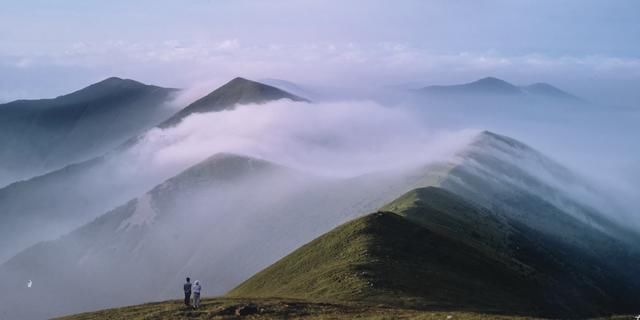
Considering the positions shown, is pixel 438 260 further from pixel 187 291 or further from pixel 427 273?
pixel 187 291

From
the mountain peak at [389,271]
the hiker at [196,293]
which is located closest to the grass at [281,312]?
the hiker at [196,293]

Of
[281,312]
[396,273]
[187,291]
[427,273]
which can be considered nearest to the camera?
[281,312]

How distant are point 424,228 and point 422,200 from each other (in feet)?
131

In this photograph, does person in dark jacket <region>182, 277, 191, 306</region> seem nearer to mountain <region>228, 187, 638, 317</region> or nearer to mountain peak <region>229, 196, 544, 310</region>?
mountain <region>228, 187, 638, 317</region>

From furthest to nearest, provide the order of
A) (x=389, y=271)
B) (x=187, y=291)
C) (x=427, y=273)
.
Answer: (x=427, y=273) → (x=389, y=271) → (x=187, y=291)

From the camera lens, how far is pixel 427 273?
72.6 meters

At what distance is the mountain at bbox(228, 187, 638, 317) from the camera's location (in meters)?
65.3

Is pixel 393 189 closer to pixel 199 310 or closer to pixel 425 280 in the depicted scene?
pixel 425 280

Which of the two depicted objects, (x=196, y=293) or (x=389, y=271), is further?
(x=389, y=271)

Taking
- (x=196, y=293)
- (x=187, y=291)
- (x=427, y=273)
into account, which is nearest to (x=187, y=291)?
(x=187, y=291)

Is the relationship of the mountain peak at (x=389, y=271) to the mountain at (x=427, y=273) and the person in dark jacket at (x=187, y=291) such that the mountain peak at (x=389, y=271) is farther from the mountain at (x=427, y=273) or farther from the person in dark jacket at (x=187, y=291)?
the person in dark jacket at (x=187, y=291)

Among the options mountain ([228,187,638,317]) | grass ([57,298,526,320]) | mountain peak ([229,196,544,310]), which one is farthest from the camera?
mountain ([228,187,638,317])

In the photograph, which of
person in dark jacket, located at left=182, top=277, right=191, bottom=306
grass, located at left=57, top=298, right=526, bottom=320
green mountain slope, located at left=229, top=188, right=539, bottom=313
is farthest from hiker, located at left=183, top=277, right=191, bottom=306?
green mountain slope, located at left=229, top=188, right=539, bottom=313

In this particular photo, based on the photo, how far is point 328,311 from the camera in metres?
50.0
